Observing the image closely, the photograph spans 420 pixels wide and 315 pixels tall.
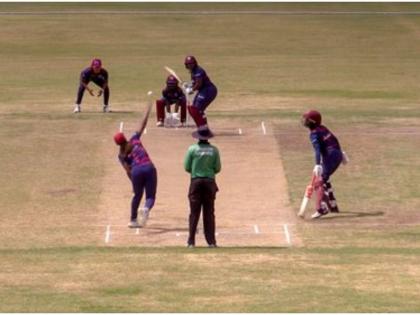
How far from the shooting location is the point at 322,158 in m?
24.0

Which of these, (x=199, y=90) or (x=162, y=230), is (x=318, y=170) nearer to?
(x=162, y=230)

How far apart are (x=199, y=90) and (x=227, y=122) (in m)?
3.51

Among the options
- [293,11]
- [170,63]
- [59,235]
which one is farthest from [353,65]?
[59,235]

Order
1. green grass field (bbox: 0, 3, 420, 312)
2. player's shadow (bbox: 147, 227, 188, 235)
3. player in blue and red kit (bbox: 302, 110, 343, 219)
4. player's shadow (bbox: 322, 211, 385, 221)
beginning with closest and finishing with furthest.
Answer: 1. green grass field (bbox: 0, 3, 420, 312)
2. player's shadow (bbox: 147, 227, 188, 235)
3. player in blue and red kit (bbox: 302, 110, 343, 219)
4. player's shadow (bbox: 322, 211, 385, 221)

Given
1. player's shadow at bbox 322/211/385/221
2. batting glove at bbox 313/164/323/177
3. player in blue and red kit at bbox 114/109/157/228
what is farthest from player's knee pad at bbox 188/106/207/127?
player in blue and red kit at bbox 114/109/157/228

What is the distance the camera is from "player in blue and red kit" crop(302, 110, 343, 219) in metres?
23.5

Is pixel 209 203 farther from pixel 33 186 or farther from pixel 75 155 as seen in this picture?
pixel 75 155

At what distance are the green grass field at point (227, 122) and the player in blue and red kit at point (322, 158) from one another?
462 millimetres

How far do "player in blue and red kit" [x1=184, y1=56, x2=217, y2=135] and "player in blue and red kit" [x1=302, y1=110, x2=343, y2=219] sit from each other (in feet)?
24.0

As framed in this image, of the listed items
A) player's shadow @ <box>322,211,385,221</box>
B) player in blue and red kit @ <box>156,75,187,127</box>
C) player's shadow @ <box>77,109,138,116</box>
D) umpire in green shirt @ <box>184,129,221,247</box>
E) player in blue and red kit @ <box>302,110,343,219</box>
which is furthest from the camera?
player's shadow @ <box>77,109,138,116</box>

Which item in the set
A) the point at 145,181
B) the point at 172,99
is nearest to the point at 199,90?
the point at 172,99

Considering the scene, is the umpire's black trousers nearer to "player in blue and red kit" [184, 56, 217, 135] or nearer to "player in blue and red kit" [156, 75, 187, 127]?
"player in blue and red kit" [184, 56, 217, 135]

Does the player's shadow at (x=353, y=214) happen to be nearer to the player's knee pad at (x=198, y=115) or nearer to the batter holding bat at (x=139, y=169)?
the batter holding bat at (x=139, y=169)

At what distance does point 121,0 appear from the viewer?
8056cm
